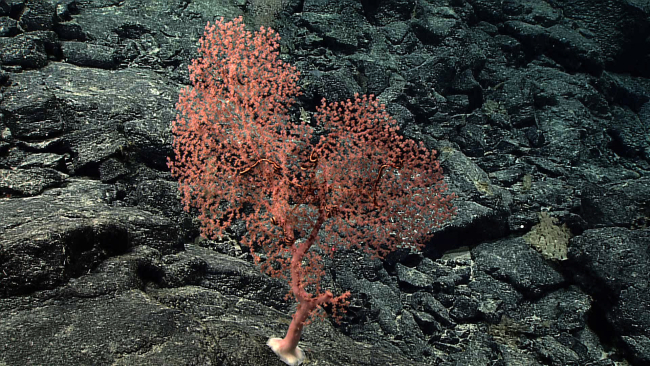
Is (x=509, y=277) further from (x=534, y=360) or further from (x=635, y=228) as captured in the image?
(x=635, y=228)

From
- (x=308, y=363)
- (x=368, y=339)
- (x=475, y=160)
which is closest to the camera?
(x=308, y=363)

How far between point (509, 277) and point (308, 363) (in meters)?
5.27

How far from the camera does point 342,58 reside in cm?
1135

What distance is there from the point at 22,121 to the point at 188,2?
529cm

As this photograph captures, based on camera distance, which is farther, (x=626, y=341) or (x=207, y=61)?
(x=626, y=341)

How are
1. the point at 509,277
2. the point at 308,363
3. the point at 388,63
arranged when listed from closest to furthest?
1. the point at 308,363
2. the point at 509,277
3. the point at 388,63

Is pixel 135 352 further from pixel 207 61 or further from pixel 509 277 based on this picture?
pixel 509 277

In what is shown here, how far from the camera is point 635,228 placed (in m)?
9.14

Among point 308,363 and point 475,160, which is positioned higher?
point 475,160

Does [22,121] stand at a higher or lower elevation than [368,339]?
higher

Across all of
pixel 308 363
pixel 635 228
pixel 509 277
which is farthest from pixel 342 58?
pixel 308 363

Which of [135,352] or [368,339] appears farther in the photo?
[368,339]

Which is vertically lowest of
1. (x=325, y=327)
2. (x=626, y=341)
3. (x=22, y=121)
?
(x=325, y=327)

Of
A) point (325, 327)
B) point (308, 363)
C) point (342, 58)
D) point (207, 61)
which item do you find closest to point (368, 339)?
point (325, 327)
